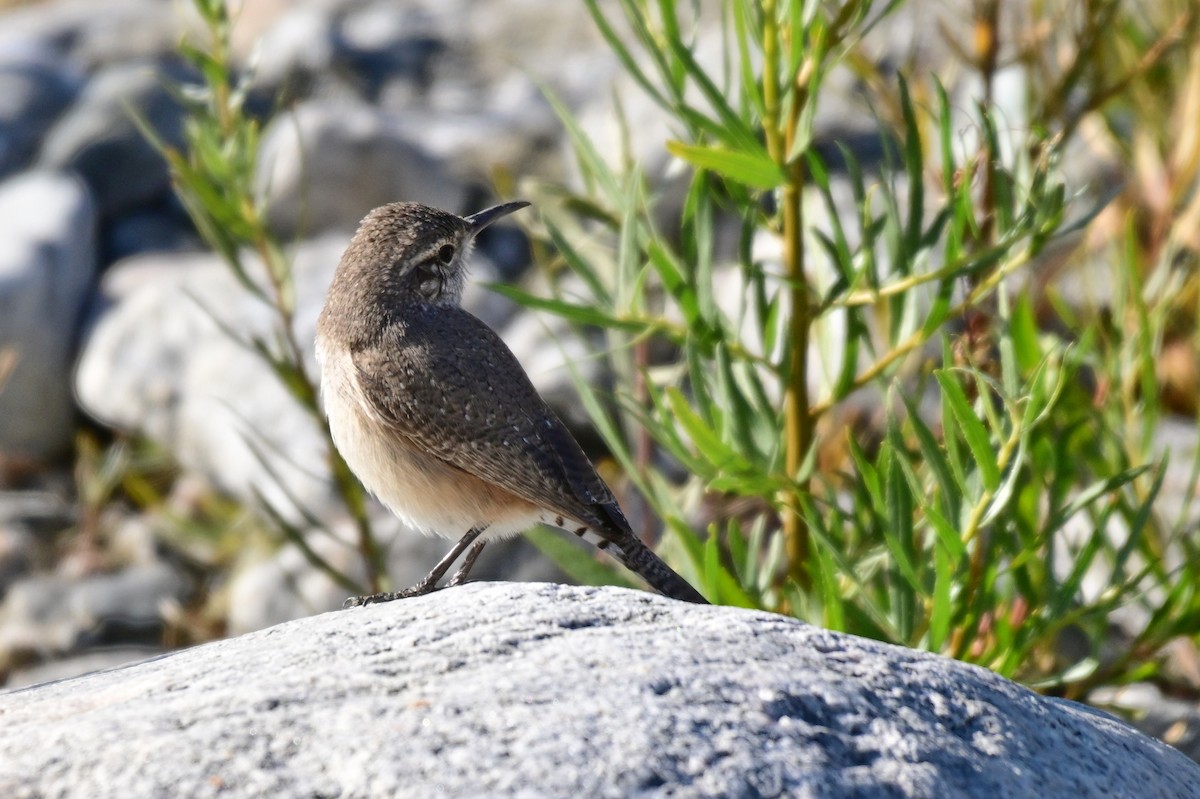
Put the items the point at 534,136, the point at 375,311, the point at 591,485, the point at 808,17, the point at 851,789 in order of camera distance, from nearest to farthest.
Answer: the point at 851,789, the point at 808,17, the point at 591,485, the point at 375,311, the point at 534,136

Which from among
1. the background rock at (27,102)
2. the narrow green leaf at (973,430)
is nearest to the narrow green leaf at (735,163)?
the narrow green leaf at (973,430)

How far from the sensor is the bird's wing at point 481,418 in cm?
412

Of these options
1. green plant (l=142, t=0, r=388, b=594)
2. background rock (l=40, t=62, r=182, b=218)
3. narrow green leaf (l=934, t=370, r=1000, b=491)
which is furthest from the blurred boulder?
narrow green leaf (l=934, t=370, r=1000, b=491)

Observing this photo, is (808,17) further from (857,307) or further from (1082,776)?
(1082,776)

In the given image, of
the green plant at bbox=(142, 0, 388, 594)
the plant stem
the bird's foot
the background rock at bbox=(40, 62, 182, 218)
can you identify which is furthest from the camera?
the background rock at bbox=(40, 62, 182, 218)

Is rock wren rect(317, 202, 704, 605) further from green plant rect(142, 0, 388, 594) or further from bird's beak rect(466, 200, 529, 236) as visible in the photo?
bird's beak rect(466, 200, 529, 236)

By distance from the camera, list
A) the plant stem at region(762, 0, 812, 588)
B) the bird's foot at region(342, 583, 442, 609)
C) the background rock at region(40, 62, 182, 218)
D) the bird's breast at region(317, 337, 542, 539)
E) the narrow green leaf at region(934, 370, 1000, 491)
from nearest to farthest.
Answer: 1. the narrow green leaf at region(934, 370, 1000, 491)
2. the plant stem at region(762, 0, 812, 588)
3. the bird's foot at region(342, 583, 442, 609)
4. the bird's breast at region(317, 337, 542, 539)
5. the background rock at region(40, 62, 182, 218)

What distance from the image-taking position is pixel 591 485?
13.6 ft

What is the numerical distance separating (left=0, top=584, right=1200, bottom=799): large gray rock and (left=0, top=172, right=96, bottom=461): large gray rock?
16.9ft

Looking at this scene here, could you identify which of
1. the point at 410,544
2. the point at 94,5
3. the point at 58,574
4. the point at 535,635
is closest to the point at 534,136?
the point at 410,544

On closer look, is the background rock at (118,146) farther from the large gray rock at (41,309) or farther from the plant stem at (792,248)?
the plant stem at (792,248)

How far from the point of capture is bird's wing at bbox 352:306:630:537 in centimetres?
412

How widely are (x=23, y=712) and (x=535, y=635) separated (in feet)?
3.55

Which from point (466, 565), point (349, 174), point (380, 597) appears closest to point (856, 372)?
point (466, 565)
